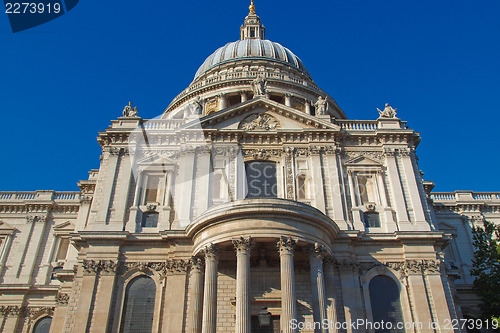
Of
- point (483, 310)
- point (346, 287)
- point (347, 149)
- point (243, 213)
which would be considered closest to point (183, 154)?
point (243, 213)

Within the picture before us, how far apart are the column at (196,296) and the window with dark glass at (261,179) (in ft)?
19.7

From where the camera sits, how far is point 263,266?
74.2 ft

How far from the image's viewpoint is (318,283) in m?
19.9

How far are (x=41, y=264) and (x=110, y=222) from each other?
12981 millimetres

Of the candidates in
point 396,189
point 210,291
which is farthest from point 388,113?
point 210,291

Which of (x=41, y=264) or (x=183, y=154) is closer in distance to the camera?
(x=183, y=154)

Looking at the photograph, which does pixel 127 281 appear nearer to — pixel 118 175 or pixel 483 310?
pixel 118 175

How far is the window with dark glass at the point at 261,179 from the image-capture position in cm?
2611

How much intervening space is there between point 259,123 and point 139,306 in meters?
13.7

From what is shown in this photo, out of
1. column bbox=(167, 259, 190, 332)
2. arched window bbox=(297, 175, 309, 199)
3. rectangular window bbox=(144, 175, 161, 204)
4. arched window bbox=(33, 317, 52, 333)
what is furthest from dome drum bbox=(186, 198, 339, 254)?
arched window bbox=(33, 317, 52, 333)

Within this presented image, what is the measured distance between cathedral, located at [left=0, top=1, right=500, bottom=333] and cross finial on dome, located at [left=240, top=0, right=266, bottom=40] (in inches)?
1112

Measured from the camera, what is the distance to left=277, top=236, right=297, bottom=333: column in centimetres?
1819

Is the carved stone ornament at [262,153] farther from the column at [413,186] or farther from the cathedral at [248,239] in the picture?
the column at [413,186]

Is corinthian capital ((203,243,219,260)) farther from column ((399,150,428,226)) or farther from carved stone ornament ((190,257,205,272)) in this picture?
column ((399,150,428,226))
